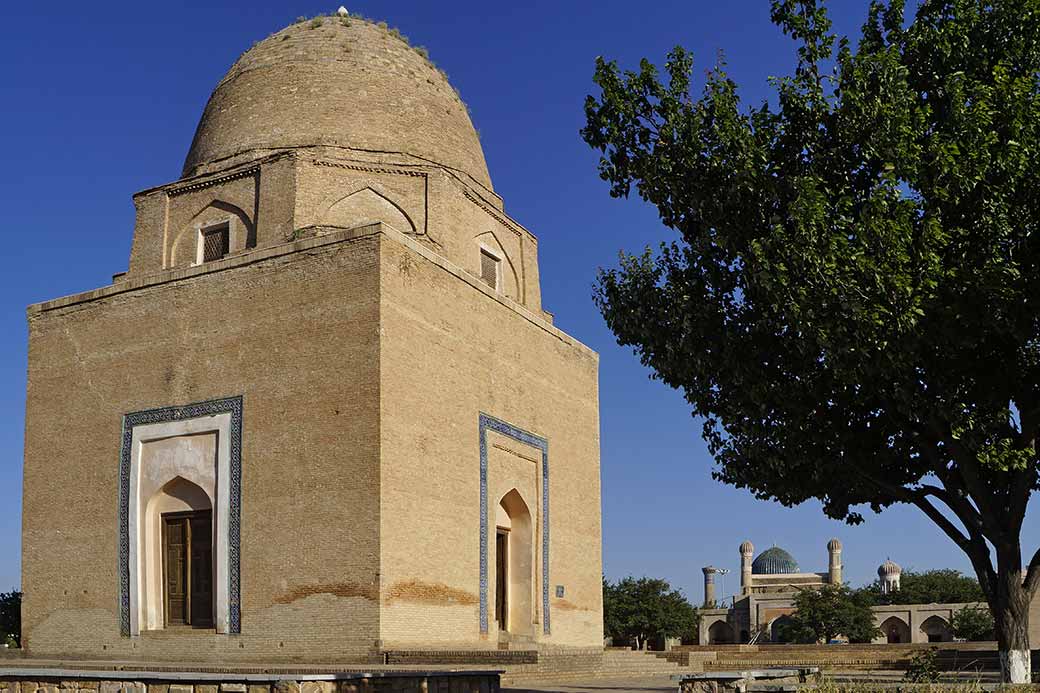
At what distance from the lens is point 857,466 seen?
927cm

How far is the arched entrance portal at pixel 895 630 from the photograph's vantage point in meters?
41.9

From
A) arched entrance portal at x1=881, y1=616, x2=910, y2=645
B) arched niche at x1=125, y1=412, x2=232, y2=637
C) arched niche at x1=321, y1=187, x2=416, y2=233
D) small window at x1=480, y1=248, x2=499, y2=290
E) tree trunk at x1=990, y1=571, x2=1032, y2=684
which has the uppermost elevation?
arched niche at x1=321, y1=187, x2=416, y2=233

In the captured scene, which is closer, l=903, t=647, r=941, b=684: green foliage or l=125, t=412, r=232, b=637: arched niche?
l=903, t=647, r=941, b=684: green foliage

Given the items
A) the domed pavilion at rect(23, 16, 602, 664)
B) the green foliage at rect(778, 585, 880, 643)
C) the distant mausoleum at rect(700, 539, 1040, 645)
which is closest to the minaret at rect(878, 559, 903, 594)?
the distant mausoleum at rect(700, 539, 1040, 645)

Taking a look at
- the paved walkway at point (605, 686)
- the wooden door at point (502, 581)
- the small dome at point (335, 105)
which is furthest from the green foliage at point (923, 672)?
the small dome at point (335, 105)

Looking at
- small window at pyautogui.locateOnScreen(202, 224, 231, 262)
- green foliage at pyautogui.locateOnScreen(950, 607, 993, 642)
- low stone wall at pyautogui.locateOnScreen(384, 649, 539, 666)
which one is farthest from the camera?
green foliage at pyautogui.locateOnScreen(950, 607, 993, 642)

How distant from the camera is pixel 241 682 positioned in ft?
24.6

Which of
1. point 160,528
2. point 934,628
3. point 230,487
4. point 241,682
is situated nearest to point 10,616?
point 160,528

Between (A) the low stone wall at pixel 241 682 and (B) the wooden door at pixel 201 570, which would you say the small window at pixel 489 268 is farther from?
(A) the low stone wall at pixel 241 682

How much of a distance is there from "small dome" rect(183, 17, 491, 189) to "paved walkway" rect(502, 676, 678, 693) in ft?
24.6

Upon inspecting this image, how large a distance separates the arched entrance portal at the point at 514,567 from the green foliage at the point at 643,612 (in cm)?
2313

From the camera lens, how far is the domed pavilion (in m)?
12.5

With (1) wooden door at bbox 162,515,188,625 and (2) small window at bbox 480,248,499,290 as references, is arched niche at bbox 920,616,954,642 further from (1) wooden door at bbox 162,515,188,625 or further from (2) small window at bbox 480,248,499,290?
(1) wooden door at bbox 162,515,188,625

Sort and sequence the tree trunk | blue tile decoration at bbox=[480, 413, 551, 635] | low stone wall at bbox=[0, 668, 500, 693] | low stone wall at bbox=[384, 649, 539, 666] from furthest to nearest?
blue tile decoration at bbox=[480, 413, 551, 635] → low stone wall at bbox=[384, 649, 539, 666] → the tree trunk → low stone wall at bbox=[0, 668, 500, 693]
